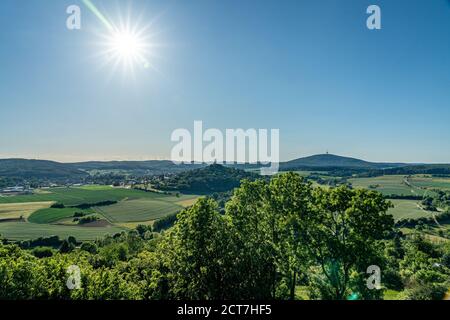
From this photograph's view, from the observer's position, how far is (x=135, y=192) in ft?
397

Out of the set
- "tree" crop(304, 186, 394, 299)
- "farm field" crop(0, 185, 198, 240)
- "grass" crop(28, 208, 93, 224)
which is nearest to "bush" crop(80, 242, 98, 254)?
"farm field" crop(0, 185, 198, 240)

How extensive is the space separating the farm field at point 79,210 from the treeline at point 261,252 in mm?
50455

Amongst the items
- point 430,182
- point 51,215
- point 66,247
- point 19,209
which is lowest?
point 66,247

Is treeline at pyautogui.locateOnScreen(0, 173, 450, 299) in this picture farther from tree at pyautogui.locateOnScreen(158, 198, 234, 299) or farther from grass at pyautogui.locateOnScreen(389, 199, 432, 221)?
grass at pyautogui.locateOnScreen(389, 199, 432, 221)

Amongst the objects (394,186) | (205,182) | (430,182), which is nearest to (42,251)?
(205,182)

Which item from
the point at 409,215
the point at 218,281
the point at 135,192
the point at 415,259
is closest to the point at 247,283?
the point at 218,281

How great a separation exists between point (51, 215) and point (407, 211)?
9015 centimetres

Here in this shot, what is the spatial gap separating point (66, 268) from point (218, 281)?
8014mm

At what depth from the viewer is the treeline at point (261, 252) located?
44.9 feet

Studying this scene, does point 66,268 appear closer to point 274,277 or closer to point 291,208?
point 274,277

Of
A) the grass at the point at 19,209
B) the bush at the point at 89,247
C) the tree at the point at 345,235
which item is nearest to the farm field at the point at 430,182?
the bush at the point at 89,247

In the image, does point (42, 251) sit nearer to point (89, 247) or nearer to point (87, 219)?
point (89, 247)

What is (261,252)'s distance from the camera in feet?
52.5
